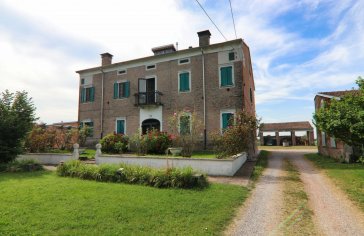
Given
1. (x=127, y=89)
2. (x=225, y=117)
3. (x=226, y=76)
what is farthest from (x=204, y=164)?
(x=127, y=89)

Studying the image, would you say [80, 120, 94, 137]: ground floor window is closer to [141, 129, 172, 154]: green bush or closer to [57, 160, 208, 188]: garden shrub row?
[141, 129, 172, 154]: green bush

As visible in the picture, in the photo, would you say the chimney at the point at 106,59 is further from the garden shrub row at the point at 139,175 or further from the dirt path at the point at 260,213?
the dirt path at the point at 260,213

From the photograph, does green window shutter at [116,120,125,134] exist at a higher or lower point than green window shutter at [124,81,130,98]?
lower

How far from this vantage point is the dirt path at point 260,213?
4.22m

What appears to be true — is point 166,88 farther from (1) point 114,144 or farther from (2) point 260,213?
(2) point 260,213

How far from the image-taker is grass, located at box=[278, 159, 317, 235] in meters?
4.22

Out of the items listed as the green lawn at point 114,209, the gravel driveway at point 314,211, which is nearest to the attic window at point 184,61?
the gravel driveway at point 314,211

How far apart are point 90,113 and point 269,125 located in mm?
28403

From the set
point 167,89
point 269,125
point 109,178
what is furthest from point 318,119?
point 269,125

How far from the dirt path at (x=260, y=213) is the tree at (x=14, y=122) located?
11.5m

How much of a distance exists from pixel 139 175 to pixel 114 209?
2638 millimetres

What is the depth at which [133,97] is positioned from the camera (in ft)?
60.9

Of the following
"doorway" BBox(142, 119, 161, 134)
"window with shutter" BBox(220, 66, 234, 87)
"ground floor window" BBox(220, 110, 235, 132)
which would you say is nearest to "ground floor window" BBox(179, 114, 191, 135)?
"ground floor window" BBox(220, 110, 235, 132)

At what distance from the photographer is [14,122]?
37.4 ft
